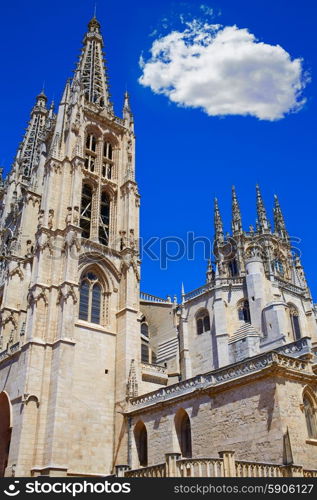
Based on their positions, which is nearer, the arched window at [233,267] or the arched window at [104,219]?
the arched window at [104,219]

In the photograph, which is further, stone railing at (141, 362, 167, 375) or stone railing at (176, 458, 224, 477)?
stone railing at (141, 362, 167, 375)

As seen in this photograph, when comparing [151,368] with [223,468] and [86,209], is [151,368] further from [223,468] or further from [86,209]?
[223,468]

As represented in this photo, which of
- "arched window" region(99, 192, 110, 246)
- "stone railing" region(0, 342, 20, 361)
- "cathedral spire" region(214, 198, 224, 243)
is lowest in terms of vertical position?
"stone railing" region(0, 342, 20, 361)

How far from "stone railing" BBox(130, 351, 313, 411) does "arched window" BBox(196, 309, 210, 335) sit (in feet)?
43.4

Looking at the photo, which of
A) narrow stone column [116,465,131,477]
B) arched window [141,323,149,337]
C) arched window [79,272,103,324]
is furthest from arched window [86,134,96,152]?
narrow stone column [116,465,131,477]

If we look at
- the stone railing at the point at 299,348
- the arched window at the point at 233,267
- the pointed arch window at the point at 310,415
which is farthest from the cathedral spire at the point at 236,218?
the pointed arch window at the point at 310,415

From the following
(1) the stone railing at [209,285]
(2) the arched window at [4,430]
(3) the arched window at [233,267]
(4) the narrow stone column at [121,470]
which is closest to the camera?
(4) the narrow stone column at [121,470]

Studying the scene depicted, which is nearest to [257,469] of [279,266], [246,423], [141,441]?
[246,423]

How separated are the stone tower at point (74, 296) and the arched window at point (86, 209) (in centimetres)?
7

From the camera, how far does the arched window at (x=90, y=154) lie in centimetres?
3462

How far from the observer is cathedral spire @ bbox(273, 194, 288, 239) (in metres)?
53.0

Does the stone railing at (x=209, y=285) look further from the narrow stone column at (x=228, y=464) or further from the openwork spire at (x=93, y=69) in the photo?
the narrow stone column at (x=228, y=464)

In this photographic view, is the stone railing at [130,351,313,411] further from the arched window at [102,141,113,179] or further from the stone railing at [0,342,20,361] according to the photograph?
the arched window at [102,141,113,179]
